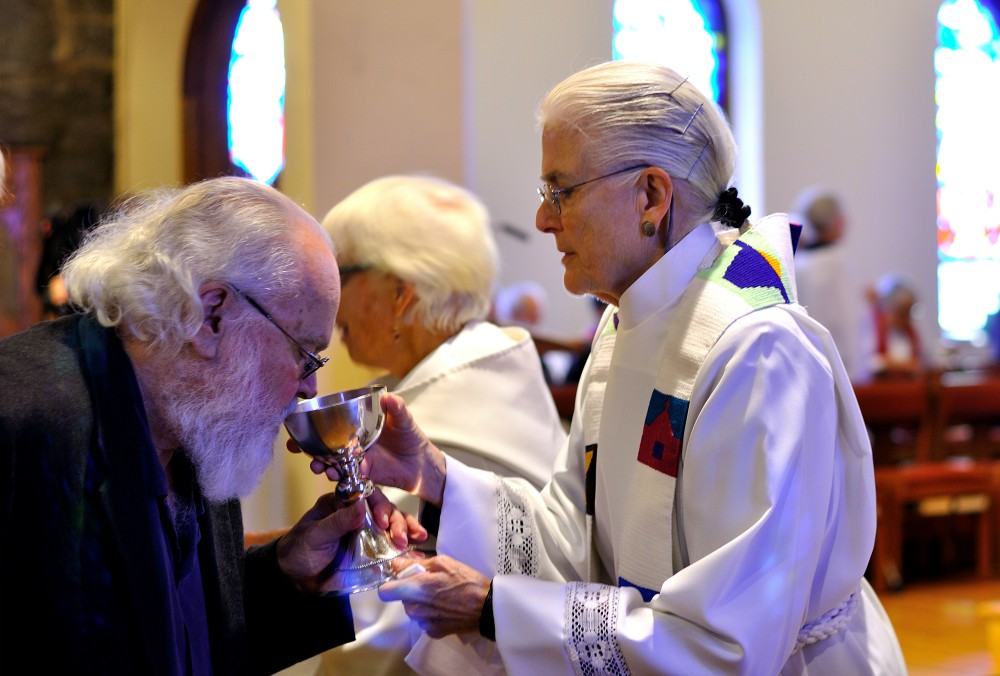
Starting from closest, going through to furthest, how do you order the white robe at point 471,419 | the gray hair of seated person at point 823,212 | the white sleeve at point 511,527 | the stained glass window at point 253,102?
the white sleeve at point 511,527 → the white robe at point 471,419 → the stained glass window at point 253,102 → the gray hair of seated person at point 823,212

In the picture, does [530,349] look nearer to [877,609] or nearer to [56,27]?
[877,609]

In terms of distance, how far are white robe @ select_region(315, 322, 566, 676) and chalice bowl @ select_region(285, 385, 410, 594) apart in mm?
460

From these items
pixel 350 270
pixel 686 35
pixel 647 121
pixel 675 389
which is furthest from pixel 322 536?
pixel 686 35

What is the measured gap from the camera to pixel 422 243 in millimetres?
2812

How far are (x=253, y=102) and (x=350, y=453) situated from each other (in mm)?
6721

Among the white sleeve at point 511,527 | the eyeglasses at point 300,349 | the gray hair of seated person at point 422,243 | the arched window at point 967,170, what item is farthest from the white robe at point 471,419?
the arched window at point 967,170

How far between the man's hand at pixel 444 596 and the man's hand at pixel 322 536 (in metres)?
0.09

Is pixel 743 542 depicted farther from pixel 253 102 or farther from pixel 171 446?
pixel 253 102

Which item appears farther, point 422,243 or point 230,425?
point 422,243

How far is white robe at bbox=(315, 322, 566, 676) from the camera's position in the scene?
2570 mm

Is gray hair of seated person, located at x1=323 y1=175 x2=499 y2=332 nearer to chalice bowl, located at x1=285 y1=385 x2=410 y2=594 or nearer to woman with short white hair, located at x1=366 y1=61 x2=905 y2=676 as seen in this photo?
woman with short white hair, located at x1=366 y1=61 x2=905 y2=676

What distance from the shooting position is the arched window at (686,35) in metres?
11.3

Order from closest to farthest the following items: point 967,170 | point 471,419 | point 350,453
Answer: point 350,453, point 471,419, point 967,170

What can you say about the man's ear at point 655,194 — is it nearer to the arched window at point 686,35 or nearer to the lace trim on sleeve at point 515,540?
the lace trim on sleeve at point 515,540
